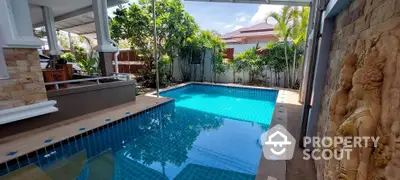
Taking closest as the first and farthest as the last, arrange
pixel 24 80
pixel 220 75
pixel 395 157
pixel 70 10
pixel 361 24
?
1. pixel 395 157
2. pixel 361 24
3. pixel 24 80
4. pixel 70 10
5. pixel 220 75

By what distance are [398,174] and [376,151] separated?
0.54ft

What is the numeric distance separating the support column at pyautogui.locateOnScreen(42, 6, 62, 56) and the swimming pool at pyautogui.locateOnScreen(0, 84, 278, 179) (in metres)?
5.14

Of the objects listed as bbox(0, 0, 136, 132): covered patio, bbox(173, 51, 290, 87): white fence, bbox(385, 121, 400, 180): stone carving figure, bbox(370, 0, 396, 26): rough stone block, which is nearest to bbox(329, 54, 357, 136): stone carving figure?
bbox(370, 0, 396, 26): rough stone block

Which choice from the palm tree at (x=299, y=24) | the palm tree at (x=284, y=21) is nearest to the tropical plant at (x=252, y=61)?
the palm tree at (x=284, y=21)

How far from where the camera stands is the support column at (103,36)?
539cm

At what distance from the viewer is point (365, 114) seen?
3.11ft

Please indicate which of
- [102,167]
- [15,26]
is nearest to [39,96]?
[15,26]

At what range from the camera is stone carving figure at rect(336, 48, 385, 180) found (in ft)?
3.02

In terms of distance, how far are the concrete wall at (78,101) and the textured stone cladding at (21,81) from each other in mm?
347

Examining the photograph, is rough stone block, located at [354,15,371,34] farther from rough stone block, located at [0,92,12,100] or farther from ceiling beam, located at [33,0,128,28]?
ceiling beam, located at [33,0,128,28]

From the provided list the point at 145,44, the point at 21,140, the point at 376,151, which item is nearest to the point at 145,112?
the point at 21,140

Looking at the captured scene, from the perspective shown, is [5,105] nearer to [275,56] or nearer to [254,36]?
[275,56]

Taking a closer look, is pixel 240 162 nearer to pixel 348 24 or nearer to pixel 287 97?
pixel 348 24

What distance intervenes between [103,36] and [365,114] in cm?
640
